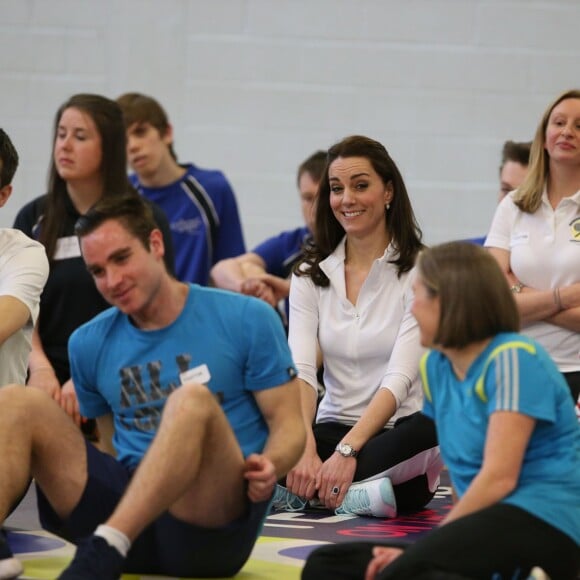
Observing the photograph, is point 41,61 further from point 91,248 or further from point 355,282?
point 91,248

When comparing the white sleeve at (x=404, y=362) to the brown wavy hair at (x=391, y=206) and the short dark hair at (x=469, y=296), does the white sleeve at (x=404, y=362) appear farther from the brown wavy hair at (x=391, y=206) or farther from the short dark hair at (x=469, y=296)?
the short dark hair at (x=469, y=296)

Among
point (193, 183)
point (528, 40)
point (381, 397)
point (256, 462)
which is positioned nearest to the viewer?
point (256, 462)

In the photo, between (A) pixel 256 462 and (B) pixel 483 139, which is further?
(B) pixel 483 139

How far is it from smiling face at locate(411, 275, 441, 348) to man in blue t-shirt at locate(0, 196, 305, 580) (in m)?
0.40

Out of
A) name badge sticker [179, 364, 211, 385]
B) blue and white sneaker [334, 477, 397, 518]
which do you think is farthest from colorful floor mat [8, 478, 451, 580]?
name badge sticker [179, 364, 211, 385]

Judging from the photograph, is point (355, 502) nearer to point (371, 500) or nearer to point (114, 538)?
point (371, 500)

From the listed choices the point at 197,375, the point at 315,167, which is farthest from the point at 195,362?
the point at 315,167

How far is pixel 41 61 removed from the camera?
590 centimetres

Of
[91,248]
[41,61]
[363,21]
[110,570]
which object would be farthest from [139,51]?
[110,570]

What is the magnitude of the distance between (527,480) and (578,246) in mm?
1575

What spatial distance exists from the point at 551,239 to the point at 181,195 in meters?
1.67

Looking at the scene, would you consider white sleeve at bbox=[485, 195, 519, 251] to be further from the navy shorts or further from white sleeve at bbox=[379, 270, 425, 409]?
the navy shorts

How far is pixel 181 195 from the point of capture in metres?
4.86

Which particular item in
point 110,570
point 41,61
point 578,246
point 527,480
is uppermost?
point 41,61
